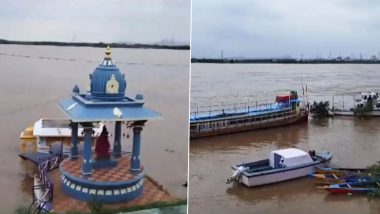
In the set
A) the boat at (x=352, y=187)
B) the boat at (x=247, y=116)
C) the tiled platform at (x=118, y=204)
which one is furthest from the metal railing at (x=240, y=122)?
the boat at (x=352, y=187)

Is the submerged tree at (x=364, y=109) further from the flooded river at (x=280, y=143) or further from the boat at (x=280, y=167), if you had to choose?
the boat at (x=280, y=167)

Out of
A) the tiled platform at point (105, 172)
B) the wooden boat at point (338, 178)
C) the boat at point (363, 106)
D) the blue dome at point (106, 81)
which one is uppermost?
the blue dome at point (106, 81)

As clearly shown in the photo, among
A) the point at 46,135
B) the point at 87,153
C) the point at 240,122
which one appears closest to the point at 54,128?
the point at 46,135

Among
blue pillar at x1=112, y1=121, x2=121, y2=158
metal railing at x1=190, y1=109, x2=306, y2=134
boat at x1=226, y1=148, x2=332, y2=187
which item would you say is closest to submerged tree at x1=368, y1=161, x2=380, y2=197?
boat at x1=226, y1=148, x2=332, y2=187

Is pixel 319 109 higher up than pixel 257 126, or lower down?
higher up

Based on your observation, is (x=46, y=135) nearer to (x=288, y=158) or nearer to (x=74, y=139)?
(x=74, y=139)

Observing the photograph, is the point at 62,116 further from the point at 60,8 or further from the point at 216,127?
the point at 216,127
